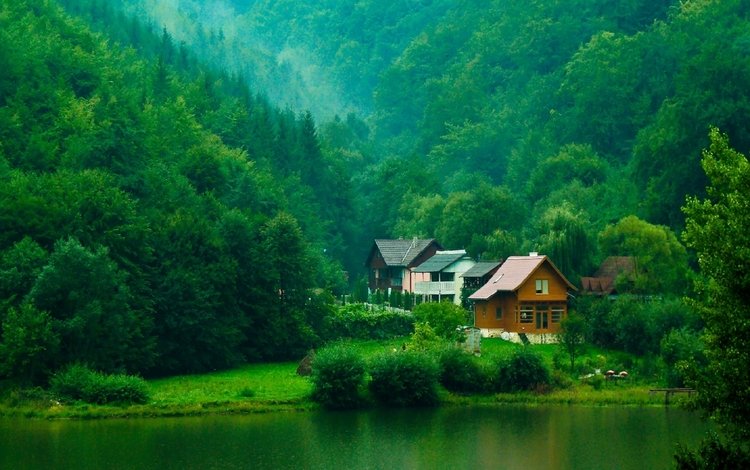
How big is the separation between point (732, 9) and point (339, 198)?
122ft

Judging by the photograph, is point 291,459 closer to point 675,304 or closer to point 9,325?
point 9,325

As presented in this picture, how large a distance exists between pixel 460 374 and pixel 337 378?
602cm

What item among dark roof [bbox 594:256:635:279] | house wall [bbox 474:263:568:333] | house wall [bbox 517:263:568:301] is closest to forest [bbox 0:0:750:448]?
dark roof [bbox 594:256:635:279]

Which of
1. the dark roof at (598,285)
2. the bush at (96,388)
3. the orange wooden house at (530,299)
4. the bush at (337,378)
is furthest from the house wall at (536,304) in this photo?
the bush at (96,388)

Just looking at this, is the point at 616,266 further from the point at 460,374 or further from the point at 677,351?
the point at 460,374

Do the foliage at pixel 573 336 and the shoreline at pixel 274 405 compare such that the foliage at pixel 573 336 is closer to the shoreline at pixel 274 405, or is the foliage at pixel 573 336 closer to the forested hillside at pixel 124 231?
the shoreline at pixel 274 405

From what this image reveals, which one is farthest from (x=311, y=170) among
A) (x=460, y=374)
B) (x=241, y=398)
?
(x=241, y=398)

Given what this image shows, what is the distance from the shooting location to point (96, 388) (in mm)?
57719

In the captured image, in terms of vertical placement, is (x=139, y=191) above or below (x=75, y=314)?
above

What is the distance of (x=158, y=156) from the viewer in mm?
92500

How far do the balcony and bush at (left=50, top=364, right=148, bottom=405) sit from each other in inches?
1436

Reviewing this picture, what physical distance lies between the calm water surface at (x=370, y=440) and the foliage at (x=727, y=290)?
12400 mm

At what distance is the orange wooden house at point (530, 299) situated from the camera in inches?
3009

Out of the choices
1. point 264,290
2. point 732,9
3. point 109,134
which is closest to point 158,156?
point 109,134
